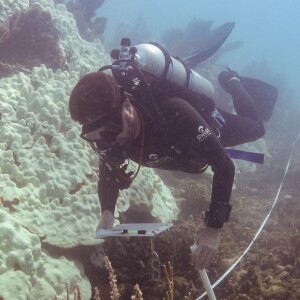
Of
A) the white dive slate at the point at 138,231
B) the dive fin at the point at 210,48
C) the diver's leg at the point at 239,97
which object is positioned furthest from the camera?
the dive fin at the point at 210,48

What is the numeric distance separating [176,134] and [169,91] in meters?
0.65

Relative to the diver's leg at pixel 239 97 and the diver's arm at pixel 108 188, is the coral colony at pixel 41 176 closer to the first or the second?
the diver's arm at pixel 108 188

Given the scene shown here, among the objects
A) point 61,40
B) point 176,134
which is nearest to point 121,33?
point 61,40

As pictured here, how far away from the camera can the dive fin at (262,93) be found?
6.96 m

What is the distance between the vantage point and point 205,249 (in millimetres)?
3166

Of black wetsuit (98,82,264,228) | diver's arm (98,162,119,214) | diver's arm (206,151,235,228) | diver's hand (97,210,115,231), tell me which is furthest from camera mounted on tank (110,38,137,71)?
diver's hand (97,210,115,231)

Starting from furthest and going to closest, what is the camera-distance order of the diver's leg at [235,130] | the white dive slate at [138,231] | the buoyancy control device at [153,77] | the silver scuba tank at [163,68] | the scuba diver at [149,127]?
the diver's leg at [235,130]
the silver scuba tank at [163,68]
the buoyancy control device at [153,77]
the scuba diver at [149,127]
the white dive slate at [138,231]

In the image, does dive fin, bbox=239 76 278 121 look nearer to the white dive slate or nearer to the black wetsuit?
the black wetsuit

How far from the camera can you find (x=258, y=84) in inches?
275

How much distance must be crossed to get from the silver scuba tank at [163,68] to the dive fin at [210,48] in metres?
1.86

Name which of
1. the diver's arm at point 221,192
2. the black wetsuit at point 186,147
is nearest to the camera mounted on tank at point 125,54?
the black wetsuit at point 186,147

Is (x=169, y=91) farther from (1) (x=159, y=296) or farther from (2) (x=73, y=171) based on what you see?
(1) (x=159, y=296)

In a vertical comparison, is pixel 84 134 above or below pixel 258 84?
below

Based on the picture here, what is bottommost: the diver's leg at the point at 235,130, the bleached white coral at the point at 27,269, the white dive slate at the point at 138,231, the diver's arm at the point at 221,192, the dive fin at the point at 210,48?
the bleached white coral at the point at 27,269
